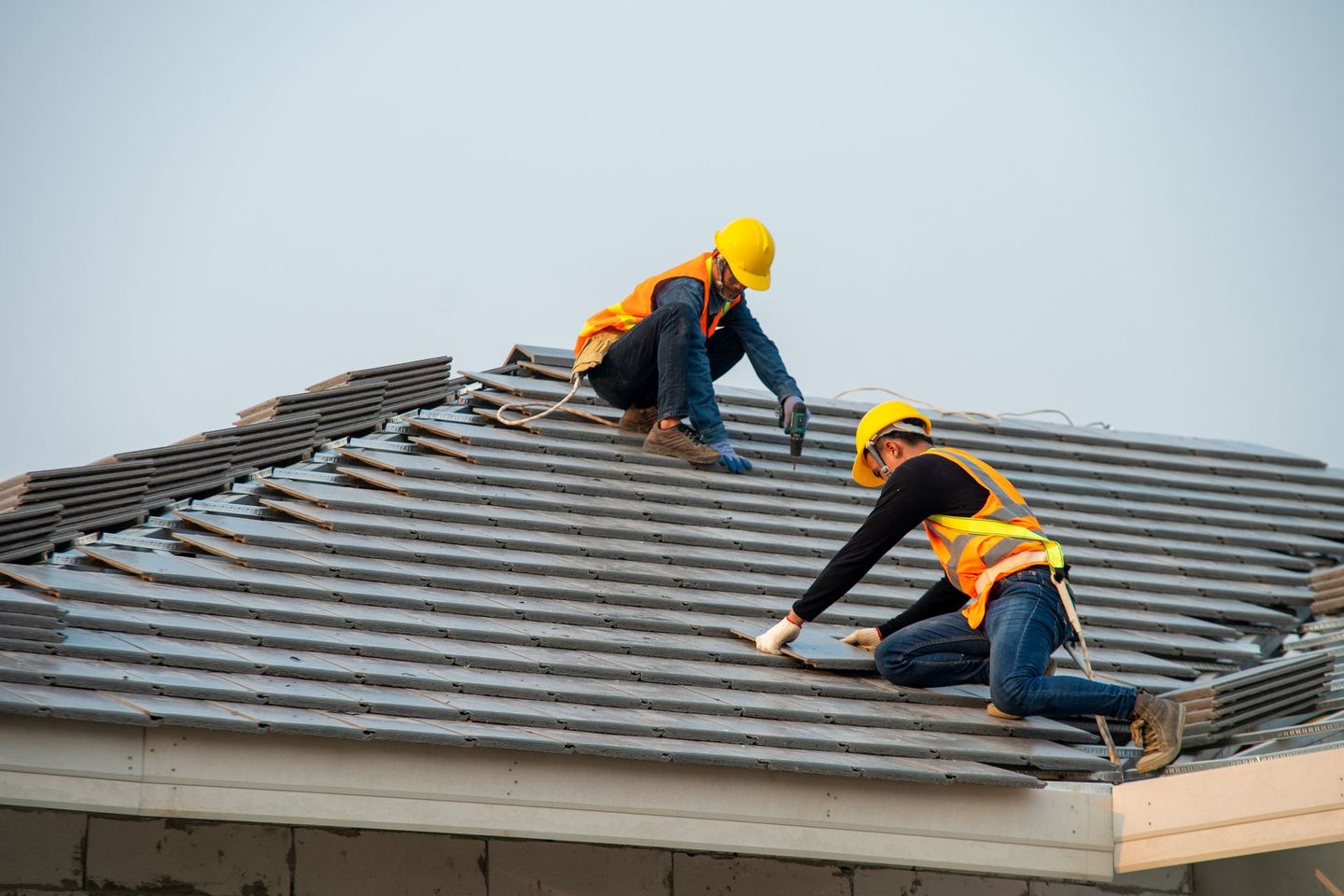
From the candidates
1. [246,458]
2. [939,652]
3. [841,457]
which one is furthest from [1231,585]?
[246,458]

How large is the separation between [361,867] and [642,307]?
10.6 ft

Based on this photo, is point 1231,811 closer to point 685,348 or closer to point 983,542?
point 983,542

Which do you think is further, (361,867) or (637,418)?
(637,418)

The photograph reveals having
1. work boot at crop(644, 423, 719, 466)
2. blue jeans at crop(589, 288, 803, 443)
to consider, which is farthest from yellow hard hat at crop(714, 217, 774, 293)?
work boot at crop(644, 423, 719, 466)

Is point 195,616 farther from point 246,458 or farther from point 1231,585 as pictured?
point 1231,585

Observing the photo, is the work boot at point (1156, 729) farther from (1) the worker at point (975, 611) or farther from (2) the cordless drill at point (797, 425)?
(2) the cordless drill at point (797, 425)

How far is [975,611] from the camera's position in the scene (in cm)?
532

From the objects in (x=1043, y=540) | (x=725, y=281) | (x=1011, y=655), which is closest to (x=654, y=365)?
(x=725, y=281)

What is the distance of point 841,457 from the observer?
7414 mm

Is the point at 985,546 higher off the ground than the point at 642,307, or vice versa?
the point at 642,307

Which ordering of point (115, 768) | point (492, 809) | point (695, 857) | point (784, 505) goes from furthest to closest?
point (784, 505), point (695, 857), point (492, 809), point (115, 768)

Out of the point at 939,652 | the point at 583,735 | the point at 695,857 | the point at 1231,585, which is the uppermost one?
the point at 1231,585

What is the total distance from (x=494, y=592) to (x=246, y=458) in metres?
1.70

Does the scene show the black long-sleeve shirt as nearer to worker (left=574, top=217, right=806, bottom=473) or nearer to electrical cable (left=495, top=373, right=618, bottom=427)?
worker (left=574, top=217, right=806, bottom=473)
